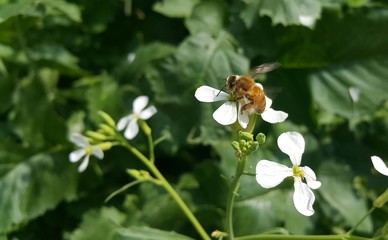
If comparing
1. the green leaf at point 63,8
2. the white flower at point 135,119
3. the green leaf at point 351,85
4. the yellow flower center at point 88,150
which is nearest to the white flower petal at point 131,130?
the white flower at point 135,119

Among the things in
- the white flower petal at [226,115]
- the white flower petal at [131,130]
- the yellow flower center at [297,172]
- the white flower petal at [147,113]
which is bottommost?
the white flower petal at [131,130]

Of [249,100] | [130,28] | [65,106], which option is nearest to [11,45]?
[65,106]

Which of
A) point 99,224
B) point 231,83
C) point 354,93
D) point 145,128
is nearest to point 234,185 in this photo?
point 231,83

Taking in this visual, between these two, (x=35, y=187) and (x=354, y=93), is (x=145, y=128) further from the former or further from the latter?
(x=354, y=93)

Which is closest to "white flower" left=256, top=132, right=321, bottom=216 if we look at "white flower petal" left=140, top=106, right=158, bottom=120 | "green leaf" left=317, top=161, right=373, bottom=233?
"white flower petal" left=140, top=106, right=158, bottom=120

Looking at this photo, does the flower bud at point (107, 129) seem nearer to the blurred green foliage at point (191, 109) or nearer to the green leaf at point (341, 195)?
the blurred green foliage at point (191, 109)

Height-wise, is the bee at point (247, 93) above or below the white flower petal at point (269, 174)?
above

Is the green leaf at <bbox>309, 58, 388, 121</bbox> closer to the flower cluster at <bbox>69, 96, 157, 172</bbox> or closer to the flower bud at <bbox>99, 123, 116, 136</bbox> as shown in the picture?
the flower cluster at <bbox>69, 96, 157, 172</bbox>
